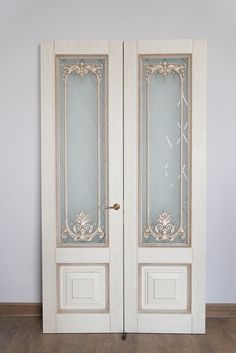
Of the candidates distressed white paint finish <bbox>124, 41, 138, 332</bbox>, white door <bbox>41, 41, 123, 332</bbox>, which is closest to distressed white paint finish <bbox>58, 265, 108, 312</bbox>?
white door <bbox>41, 41, 123, 332</bbox>

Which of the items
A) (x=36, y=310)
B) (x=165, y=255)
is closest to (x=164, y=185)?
(x=165, y=255)

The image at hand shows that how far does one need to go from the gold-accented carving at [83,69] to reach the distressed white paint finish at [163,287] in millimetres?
1562

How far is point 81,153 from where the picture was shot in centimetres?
411

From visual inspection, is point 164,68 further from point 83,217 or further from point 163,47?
point 83,217

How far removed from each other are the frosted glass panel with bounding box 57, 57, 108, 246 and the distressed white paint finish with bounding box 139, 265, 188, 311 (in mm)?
467

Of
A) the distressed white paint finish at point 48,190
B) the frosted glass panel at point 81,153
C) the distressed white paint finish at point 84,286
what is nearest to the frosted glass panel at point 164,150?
the frosted glass panel at point 81,153

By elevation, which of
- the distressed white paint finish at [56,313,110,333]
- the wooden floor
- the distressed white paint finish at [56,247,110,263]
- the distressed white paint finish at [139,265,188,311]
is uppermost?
the distressed white paint finish at [56,247,110,263]

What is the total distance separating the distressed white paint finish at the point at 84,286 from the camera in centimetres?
410

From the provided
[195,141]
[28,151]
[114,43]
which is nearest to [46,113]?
[28,151]

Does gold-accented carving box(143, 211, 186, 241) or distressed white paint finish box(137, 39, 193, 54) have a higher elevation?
distressed white paint finish box(137, 39, 193, 54)

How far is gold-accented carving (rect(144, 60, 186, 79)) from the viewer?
4020 mm

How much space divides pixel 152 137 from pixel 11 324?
191cm

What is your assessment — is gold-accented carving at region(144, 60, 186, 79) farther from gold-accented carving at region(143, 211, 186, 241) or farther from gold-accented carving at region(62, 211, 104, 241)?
gold-accented carving at region(62, 211, 104, 241)

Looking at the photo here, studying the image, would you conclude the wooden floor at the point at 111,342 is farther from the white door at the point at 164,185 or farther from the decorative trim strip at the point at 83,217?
the decorative trim strip at the point at 83,217
